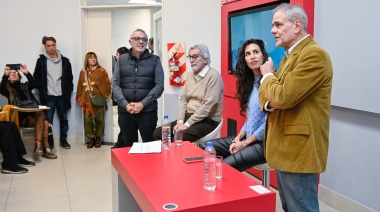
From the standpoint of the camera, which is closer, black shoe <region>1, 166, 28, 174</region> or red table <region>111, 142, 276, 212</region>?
red table <region>111, 142, 276, 212</region>

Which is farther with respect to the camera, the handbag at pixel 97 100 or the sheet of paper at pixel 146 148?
the handbag at pixel 97 100

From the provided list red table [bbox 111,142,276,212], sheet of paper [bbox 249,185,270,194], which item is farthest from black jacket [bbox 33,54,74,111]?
sheet of paper [bbox 249,185,270,194]

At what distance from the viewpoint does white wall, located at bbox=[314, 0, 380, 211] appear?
2666 millimetres

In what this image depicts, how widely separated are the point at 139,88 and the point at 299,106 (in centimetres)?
213

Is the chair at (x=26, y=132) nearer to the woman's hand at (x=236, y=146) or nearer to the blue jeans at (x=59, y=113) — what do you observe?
the blue jeans at (x=59, y=113)

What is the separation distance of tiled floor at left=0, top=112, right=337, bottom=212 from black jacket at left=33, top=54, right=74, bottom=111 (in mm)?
842

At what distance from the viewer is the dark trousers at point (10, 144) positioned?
4230 mm

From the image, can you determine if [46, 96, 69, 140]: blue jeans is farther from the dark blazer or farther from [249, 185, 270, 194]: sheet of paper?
[249, 185, 270, 194]: sheet of paper

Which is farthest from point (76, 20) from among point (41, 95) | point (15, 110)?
point (15, 110)

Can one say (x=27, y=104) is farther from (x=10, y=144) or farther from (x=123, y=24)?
(x=123, y=24)

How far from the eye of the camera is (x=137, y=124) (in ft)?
12.4

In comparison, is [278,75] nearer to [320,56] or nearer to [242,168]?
[320,56]

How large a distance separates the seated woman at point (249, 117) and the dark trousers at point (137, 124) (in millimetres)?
917

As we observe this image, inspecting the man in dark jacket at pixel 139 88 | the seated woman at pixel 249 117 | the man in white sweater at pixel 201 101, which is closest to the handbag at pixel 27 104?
the man in dark jacket at pixel 139 88
